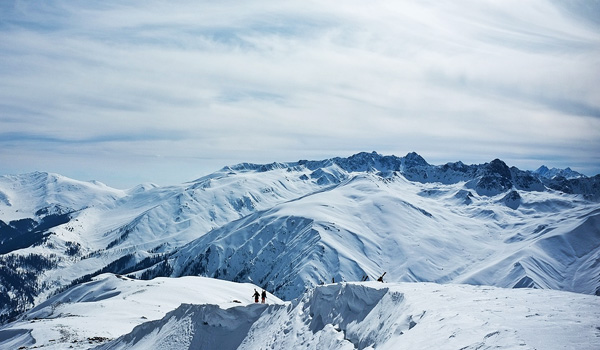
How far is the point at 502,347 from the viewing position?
17.3 metres

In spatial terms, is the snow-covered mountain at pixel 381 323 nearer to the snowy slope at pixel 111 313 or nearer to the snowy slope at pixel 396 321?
the snowy slope at pixel 396 321

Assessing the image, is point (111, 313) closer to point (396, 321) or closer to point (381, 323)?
point (381, 323)

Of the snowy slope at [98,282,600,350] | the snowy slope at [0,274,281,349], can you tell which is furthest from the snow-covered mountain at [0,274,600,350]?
the snowy slope at [0,274,281,349]

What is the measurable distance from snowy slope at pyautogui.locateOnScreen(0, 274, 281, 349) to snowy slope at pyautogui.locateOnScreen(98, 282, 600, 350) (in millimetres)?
4317

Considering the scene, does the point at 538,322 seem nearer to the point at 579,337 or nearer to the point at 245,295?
the point at 579,337

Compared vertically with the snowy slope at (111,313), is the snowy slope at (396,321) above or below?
above

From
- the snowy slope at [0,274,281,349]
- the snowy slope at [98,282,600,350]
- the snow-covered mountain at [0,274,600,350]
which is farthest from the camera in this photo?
the snowy slope at [0,274,281,349]

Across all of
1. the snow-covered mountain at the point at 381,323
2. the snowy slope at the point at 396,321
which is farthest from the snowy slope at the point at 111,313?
the snowy slope at the point at 396,321

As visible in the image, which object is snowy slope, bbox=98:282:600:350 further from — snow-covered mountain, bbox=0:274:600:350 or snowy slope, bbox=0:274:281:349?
snowy slope, bbox=0:274:281:349

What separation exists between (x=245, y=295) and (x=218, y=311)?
61.3 meters

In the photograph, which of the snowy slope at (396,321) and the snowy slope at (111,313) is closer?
the snowy slope at (396,321)

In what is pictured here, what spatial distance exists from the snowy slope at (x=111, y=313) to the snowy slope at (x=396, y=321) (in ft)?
14.2

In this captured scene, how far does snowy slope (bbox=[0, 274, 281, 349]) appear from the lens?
6219 centimetres

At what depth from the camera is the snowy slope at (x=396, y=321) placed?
1906 cm
